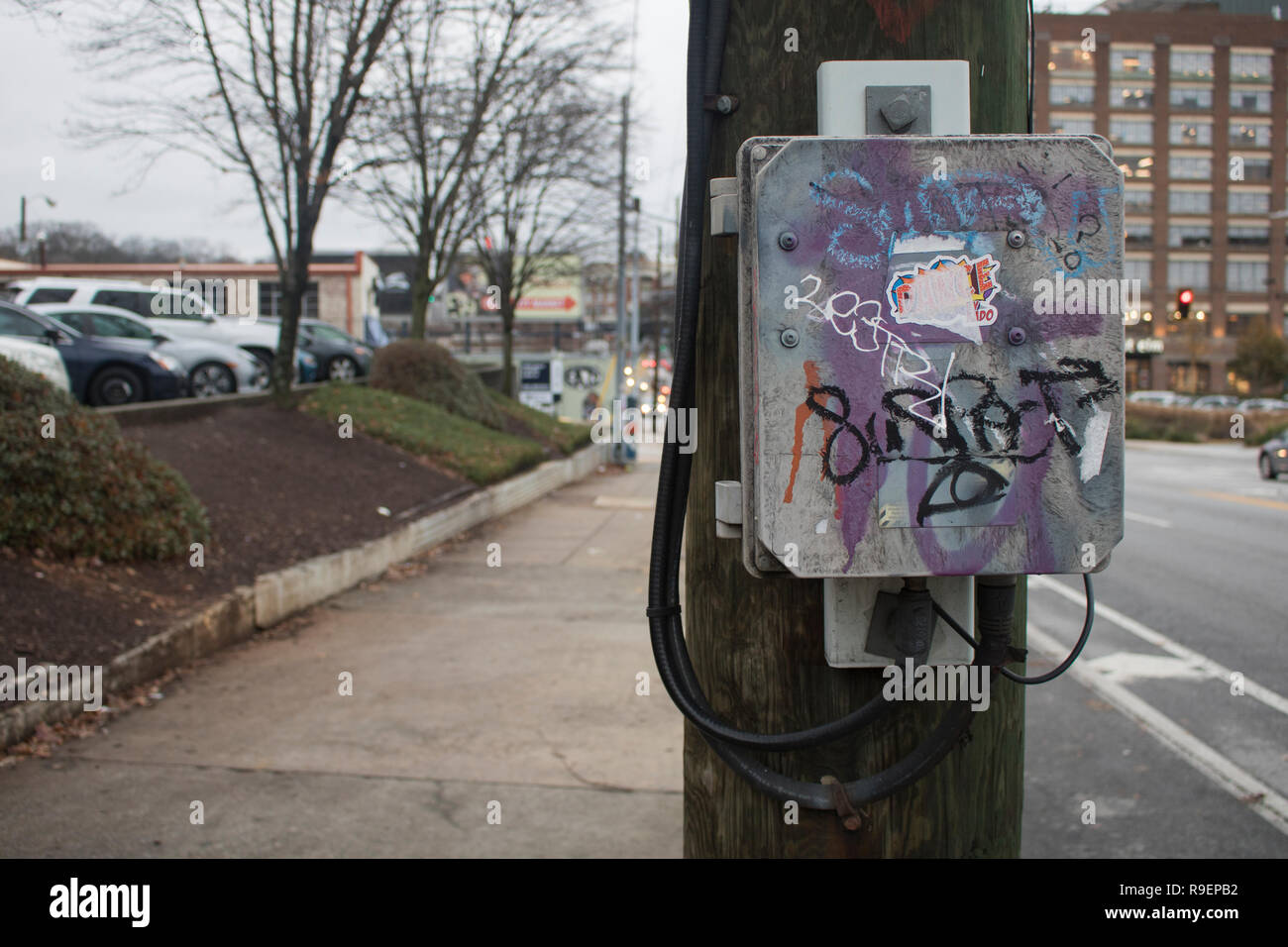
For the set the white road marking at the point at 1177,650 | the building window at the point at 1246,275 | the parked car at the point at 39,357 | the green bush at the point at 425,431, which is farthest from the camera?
the building window at the point at 1246,275

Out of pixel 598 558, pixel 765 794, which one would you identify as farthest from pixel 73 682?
pixel 598 558

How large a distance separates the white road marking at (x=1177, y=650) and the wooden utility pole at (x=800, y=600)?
5.31 m

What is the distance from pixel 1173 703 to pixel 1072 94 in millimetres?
81372

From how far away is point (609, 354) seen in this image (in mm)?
54062

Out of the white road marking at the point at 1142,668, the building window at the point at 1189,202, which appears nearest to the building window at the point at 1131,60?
the building window at the point at 1189,202

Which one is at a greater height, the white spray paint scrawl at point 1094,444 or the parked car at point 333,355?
the parked car at point 333,355

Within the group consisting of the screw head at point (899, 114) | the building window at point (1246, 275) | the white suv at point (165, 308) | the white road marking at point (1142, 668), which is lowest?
the white road marking at point (1142, 668)

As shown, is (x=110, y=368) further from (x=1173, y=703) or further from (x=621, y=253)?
(x=621, y=253)

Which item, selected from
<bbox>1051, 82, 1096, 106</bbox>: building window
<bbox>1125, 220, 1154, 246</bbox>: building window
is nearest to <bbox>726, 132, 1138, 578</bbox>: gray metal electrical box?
<bbox>1051, 82, 1096, 106</bbox>: building window

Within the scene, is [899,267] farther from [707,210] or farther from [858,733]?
[858,733]

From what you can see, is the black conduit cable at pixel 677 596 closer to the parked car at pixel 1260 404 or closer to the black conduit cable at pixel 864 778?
the black conduit cable at pixel 864 778

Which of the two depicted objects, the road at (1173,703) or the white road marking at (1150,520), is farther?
the white road marking at (1150,520)

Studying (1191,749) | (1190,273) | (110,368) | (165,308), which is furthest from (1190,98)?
(1191,749)

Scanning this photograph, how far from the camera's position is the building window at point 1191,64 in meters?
79.6
